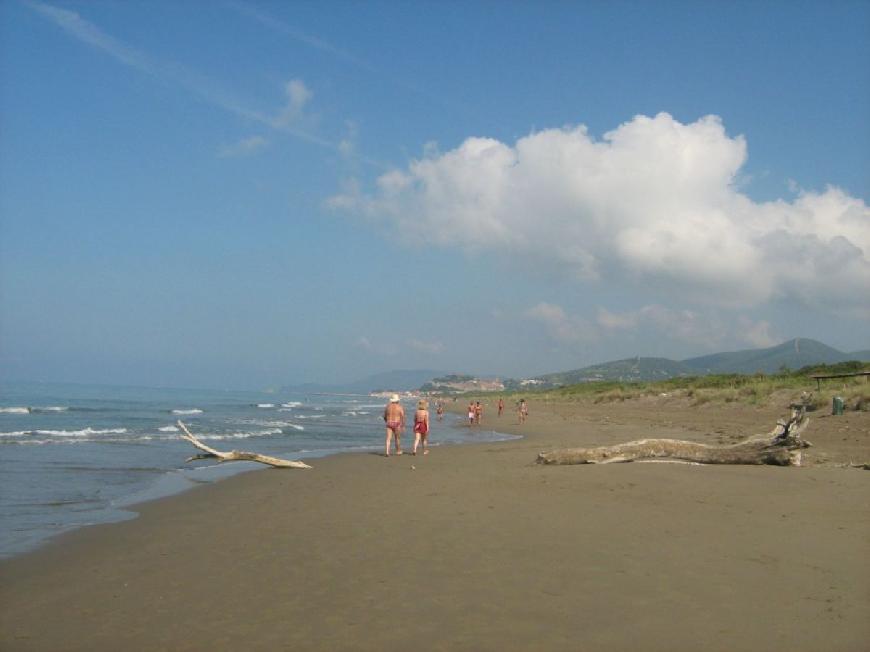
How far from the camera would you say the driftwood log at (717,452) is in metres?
12.9

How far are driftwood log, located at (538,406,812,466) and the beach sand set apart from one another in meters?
1.13

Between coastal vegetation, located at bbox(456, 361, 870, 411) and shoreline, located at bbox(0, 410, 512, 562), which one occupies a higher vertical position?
coastal vegetation, located at bbox(456, 361, 870, 411)

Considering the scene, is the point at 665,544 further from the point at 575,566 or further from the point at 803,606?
the point at 803,606

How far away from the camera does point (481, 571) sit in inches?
255

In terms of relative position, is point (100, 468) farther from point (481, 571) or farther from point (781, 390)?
point (781, 390)

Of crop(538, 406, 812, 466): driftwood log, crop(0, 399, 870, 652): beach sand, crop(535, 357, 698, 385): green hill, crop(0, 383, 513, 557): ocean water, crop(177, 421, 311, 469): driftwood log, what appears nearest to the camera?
crop(0, 399, 870, 652): beach sand

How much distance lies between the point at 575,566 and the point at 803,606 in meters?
2.05

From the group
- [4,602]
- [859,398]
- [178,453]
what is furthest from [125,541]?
[859,398]

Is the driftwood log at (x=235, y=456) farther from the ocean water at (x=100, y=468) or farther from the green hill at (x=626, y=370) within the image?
the green hill at (x=626, y=370)

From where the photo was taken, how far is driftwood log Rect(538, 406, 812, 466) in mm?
12875

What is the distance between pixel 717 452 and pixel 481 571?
8712 mm

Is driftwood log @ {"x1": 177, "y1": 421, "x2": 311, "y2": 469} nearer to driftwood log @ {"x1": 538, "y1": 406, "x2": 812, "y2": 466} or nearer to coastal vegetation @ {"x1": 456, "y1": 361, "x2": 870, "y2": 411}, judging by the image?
driftwood log @ {"x1": 538, "y1": 406, "x2": 812, "y2": 466}

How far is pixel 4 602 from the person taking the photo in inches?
249

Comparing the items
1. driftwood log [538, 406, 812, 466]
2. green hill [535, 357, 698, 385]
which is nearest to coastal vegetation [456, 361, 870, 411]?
driftwood log [538, 406, 812, 466]
